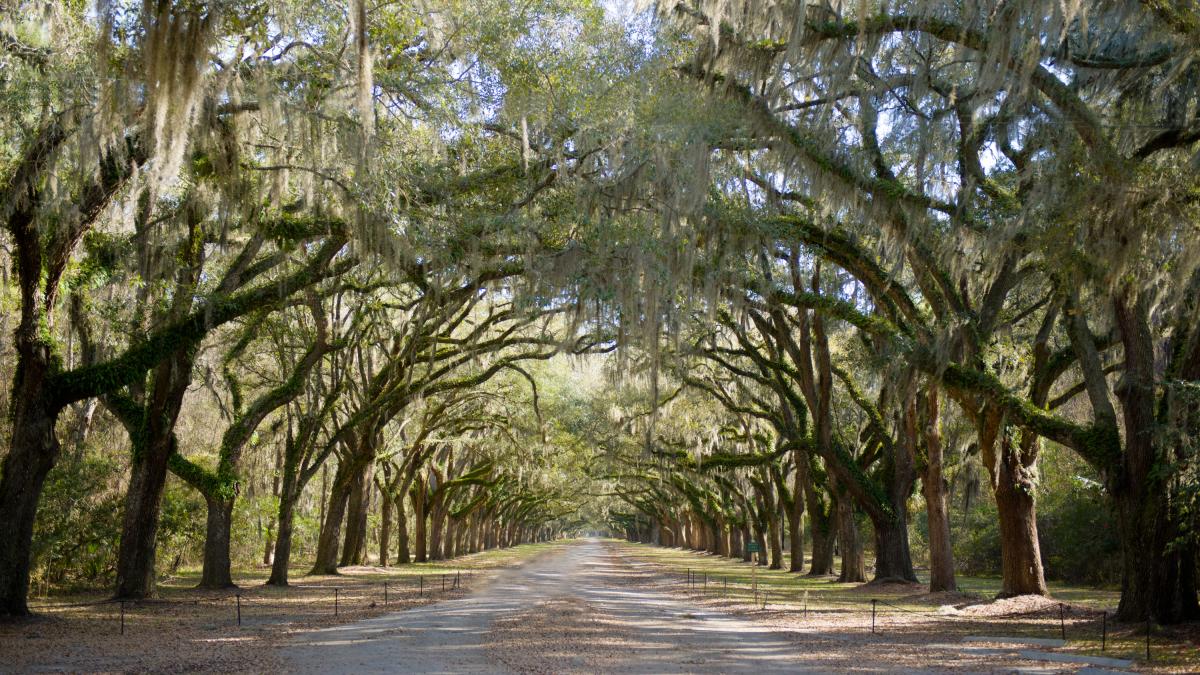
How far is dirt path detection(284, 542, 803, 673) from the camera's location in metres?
8.00

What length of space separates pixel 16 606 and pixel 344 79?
7257 millimetres

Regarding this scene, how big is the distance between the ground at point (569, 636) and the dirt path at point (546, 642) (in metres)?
0.02

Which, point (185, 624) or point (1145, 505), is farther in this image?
point (185, 624)

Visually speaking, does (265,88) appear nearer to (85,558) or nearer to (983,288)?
(983,288)

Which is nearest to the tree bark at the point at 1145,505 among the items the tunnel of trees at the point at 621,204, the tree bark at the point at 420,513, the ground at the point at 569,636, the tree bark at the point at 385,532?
the tunnel of trees at the point at 621,204

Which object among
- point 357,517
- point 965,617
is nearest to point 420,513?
point 357,517

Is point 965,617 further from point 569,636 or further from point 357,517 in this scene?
point 357,517

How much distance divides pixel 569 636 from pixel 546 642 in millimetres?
635

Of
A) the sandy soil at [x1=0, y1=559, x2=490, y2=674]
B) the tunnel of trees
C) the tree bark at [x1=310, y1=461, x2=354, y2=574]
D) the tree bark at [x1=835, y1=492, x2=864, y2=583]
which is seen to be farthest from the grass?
the tree bark at [x1=835, y1=492, x2=864, y2=583]

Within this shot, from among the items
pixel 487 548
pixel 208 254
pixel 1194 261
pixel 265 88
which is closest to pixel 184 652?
pixel 265 88

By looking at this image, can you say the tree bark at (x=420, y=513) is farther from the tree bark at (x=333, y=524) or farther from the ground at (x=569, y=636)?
the ground at (x=569, y=636)

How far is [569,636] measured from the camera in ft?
33.8

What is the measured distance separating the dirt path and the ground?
0.08 ft

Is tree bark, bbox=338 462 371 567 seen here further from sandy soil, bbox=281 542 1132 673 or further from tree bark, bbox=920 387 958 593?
tree bark, bbox=920 387 958 593
